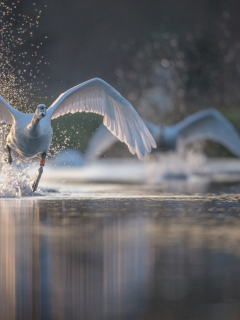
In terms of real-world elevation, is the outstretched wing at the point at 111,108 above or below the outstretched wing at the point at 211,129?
below

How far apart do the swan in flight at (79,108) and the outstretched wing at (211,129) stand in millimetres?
6957

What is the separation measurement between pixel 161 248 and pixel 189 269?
2.72 ft

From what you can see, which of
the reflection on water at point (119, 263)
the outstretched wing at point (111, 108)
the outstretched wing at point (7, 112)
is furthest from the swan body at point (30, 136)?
the reflection on water at point (119, 263)

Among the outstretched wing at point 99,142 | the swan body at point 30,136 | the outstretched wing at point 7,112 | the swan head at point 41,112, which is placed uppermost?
the outstretched wing at point 99,142

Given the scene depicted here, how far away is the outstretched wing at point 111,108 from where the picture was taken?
32.4 feet

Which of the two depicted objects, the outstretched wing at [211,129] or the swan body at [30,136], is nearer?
the swan body at [30,136]

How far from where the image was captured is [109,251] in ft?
18.7

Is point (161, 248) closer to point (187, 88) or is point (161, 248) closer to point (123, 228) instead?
point (123, 228)

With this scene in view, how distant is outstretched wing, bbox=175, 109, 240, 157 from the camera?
16953 millimetres

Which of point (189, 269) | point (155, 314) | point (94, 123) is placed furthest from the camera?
point (94, 123)

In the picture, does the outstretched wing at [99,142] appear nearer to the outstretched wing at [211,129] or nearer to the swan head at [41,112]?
the outstretched wing at [211,129]

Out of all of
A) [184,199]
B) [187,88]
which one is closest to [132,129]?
[184,199]

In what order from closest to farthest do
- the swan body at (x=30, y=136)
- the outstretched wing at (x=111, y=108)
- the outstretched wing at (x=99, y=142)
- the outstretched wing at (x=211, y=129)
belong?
the swan body at (x=30, y=136)
the outstretched wing at (x=111, y=108)
the outstretched wing at (x=211, y=129)
the outstretched wing at (x=99, y=142)

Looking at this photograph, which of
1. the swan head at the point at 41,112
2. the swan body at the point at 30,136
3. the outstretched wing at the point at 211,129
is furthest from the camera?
the outstretched wing at the point at 211,129
